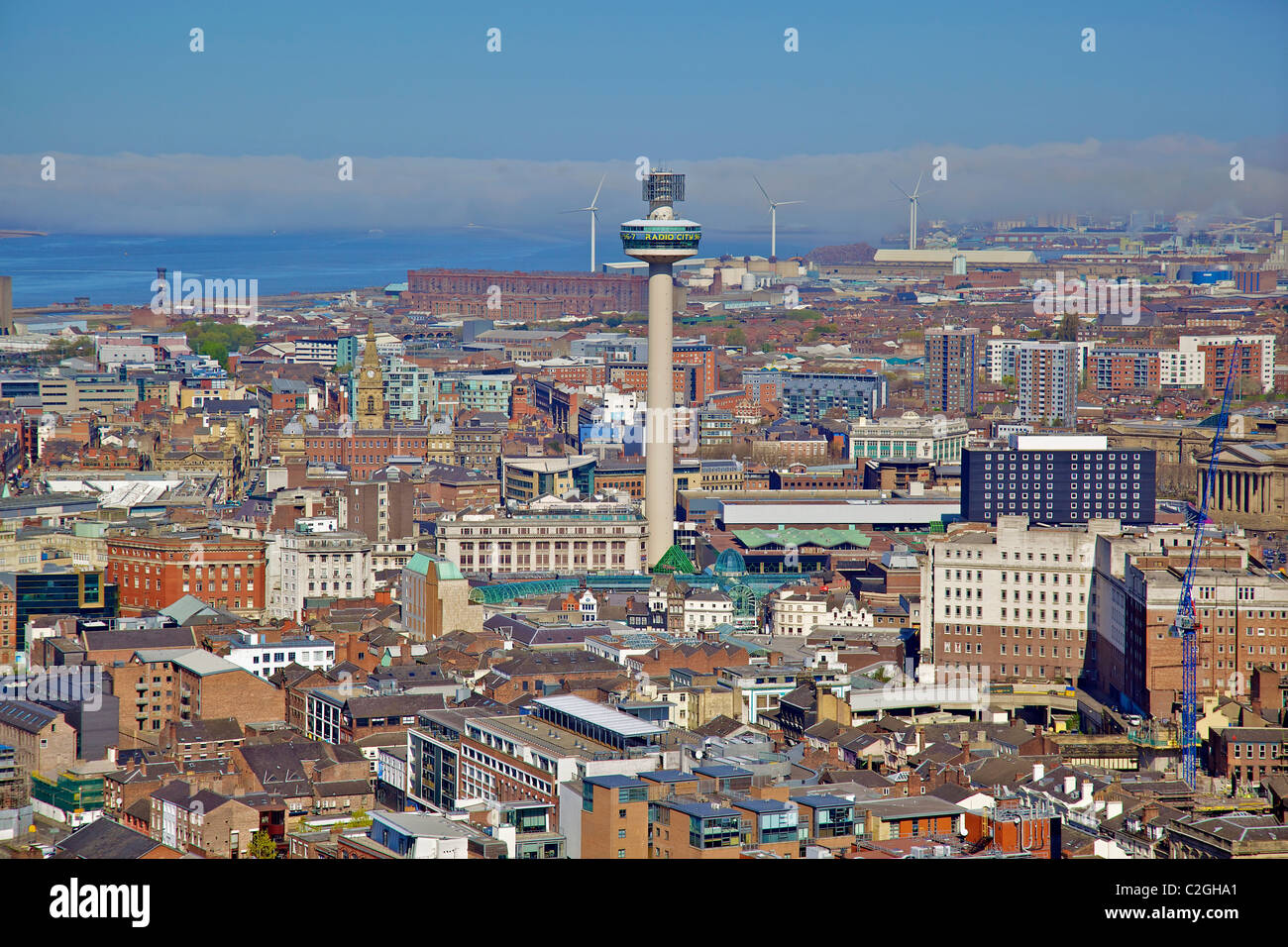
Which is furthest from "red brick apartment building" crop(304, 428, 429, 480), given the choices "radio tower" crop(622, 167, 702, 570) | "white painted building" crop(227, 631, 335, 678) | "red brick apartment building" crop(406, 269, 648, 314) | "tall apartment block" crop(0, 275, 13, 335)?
"red brick apartment building" crop(406, 269, 648, 314)

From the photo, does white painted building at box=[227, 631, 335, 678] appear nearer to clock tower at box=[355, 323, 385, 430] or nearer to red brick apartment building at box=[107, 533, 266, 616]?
red brick apartment building at box=[107, 533, 266, 616]

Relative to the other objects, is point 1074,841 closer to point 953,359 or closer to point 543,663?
point 543,663

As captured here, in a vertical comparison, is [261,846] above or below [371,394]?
below

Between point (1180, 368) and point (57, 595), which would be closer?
point (57, 595)

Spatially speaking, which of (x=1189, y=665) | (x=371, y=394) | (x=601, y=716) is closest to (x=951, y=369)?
(x=371, y=394)

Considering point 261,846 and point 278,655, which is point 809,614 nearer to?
point 278,655

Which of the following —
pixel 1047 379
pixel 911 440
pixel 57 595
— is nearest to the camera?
pixel 57 595

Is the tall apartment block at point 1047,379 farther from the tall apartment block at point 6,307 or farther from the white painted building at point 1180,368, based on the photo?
the tall apartment block at point 6,307

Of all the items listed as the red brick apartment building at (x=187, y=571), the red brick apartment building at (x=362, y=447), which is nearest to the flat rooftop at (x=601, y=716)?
the red brick apartment building at (x=187, y=571)
